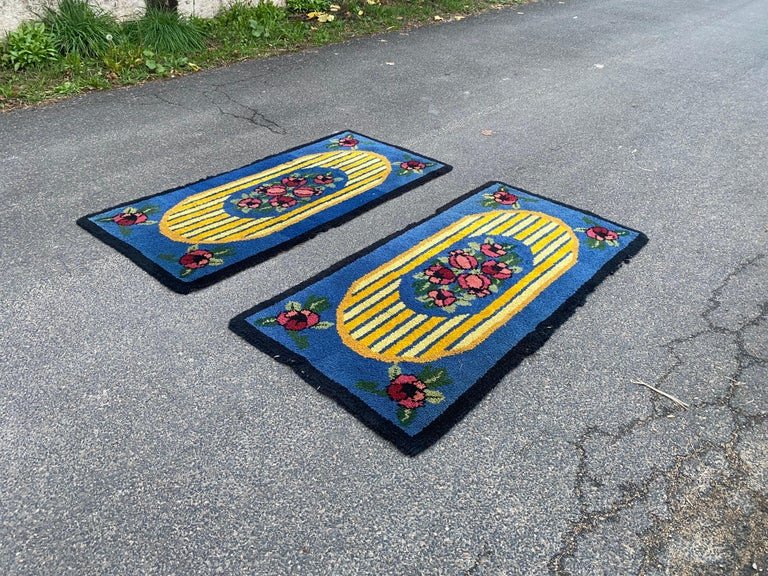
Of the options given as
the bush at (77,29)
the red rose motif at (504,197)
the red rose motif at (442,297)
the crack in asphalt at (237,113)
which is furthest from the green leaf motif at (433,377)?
the bush at (77,29)

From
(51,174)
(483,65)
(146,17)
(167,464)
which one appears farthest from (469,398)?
(146,17)

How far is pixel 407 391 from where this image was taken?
→ 2254mm

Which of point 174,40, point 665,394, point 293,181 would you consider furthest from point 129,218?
point 174,40

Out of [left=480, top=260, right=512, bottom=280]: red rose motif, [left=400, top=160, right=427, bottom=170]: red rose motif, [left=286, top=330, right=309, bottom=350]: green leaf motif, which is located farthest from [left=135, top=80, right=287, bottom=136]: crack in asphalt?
[left=286, top=330, right=309, bottom=350]: green leaf motif

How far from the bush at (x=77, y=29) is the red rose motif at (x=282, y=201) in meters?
3.02

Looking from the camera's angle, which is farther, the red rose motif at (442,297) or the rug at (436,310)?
the red rose motif at (442,297)

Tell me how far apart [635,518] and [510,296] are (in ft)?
3.88

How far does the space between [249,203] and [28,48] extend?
3.12 m

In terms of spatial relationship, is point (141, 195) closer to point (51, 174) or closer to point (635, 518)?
point (51, 174)

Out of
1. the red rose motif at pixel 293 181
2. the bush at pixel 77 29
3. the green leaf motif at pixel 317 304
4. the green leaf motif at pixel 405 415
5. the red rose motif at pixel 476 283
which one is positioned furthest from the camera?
the bush at pixel 77 29

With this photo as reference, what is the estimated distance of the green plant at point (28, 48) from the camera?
4941 mm

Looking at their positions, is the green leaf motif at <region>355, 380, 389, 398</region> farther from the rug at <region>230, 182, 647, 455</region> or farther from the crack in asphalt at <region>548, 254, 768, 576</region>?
the crack in asphalt at <region>548, 254, 768, 576</region>

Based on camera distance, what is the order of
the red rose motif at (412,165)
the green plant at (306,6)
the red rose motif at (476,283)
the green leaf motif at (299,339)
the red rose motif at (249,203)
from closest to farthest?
the green leaf motif at (299,339) → the red rose motif at (476,283) → the red rose motif at (249,203) → the red rose motif at (412,165) → the green plant at (306,6)

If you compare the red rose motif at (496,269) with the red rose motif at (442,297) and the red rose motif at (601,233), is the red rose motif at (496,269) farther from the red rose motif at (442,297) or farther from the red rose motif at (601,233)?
the red rose motif at (601,233)
